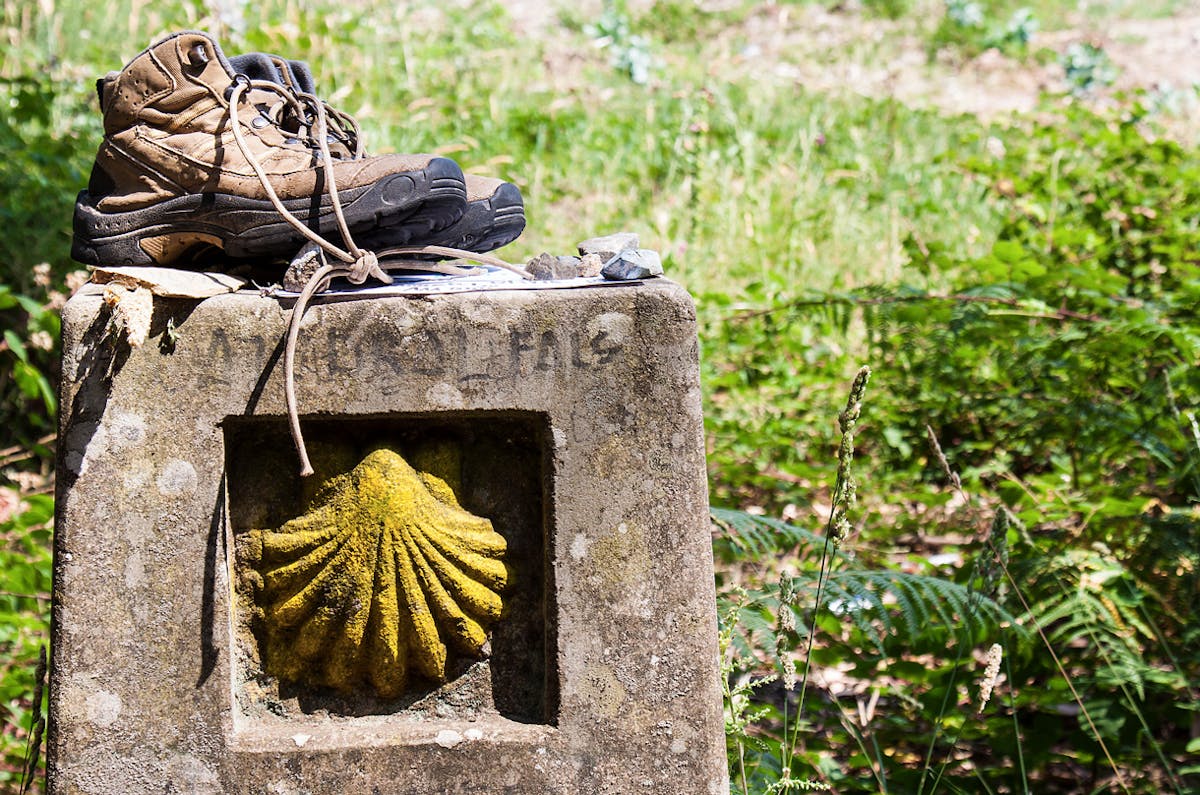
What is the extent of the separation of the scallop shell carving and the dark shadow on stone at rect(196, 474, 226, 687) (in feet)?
0.30

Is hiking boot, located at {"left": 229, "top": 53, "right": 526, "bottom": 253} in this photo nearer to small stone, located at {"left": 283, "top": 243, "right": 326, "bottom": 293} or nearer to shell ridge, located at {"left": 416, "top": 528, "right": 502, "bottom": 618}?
small stone, located at {"left": 283, "top": 243, "right": 326, "bottom": 293}

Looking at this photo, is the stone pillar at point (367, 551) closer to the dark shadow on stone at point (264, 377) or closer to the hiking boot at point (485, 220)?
the dark shadow on stone at point (264, 377)

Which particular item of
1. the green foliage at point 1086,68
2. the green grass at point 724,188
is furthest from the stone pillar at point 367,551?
the green foliage at point 1086,68

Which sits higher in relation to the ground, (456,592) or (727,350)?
(727,350)

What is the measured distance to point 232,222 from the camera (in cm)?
200

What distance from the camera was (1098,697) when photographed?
2.86 meters

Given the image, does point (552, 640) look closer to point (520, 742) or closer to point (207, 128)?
point (520, 742)

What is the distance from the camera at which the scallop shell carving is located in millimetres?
1856

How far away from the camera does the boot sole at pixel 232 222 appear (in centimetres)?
199

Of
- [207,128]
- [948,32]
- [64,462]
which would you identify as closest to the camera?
[64,462]

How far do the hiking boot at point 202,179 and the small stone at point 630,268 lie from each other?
1.22ft

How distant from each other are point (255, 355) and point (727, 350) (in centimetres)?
305

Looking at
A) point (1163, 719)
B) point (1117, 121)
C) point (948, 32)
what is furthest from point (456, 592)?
point (948, 32)

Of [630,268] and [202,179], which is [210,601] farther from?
[630,268]
